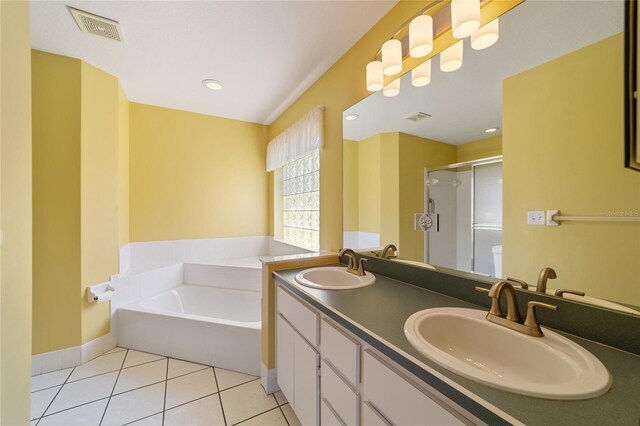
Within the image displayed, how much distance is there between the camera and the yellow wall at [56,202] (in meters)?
1.90

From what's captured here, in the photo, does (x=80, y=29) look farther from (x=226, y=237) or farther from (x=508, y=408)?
(x=508, y=408)

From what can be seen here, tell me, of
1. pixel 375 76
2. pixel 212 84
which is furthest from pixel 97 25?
pixel 375 76

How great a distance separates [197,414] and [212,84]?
2.60 metres

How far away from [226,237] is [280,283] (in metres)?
2.00

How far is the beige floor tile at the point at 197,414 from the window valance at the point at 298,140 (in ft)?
6.60

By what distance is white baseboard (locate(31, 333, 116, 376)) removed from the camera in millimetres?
1893

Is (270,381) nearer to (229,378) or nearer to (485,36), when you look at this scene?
(229,378)

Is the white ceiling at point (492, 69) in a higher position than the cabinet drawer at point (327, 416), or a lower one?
higher

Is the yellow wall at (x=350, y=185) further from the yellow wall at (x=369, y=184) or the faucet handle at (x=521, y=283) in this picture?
the faucet handle at (x=521, y=283)

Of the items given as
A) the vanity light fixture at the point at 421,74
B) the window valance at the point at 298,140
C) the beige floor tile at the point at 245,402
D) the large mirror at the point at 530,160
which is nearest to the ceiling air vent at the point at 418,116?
the large mirror at the point at 530,160

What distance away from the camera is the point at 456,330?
2.92ft

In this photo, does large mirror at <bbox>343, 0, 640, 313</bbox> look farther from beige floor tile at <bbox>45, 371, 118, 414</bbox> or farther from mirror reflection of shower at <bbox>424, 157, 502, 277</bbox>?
beige floor tile at <bbox>45, 371, 118, 414</bbox>

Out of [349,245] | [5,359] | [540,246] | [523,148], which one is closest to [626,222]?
[540,246]

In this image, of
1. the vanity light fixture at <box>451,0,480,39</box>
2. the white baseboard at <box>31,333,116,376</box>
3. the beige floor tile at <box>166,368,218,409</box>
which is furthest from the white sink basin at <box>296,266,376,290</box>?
the white baseboard at <box>31,333,116,376</box>
